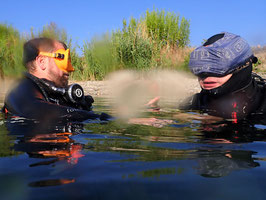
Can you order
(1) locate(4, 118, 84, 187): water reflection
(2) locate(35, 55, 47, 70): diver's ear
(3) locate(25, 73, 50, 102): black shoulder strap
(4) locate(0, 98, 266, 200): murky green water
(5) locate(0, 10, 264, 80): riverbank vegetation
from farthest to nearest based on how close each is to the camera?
(5) locate(0, 10, 264, 80): riverbank vegetation
(2) locate(35, 55, 47, 70): diver's ear
(3) locate(25, 73, 50, 102): black shoulder strap
(1) locate(4, 118, 84, 187): water reflection
(4) locate(0, 98, 266, 200): murky green water

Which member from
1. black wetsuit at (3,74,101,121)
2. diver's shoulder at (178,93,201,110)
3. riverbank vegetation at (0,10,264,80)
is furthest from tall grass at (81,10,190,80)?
black wetsuit at (3,74,101,121)

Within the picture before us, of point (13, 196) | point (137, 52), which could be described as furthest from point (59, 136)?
point (137, 52)

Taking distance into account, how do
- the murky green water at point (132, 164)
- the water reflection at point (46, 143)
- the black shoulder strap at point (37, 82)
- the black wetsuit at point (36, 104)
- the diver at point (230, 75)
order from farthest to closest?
the black shoulder strap at point (37, 82), the diver at point (230, 75), the black wetsuit at point (36, 104), the water reflection at point (46, 143), the murky green water at point (132, 164)

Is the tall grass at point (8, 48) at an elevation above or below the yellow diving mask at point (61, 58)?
above

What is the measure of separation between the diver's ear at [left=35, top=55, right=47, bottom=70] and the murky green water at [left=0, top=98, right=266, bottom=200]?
117 cm

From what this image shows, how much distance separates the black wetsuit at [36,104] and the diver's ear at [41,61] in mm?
355

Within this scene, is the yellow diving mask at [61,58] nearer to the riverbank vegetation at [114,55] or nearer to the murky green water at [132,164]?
the murky green water at [132,164]

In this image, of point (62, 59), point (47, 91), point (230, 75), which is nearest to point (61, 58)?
point (62, 59)

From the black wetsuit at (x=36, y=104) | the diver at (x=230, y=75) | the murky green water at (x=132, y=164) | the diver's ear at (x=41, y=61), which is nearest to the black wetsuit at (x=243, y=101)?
the diver at (x=230, y=75)

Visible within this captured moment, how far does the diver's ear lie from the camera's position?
385cm

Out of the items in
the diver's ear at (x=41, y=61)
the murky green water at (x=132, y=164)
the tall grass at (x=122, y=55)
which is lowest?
the murky green water at (x=132, y=164)

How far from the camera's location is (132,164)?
1693mm

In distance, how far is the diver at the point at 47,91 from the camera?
3.18m

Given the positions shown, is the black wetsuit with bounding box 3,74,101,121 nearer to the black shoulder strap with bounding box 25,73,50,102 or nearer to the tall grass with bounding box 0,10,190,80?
the black shoulder strap with bounding box 25,73,50,102
